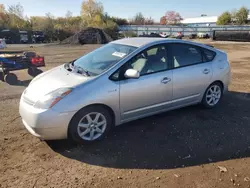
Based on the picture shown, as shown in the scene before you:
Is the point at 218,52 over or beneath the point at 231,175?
over

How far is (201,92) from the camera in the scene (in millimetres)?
5047

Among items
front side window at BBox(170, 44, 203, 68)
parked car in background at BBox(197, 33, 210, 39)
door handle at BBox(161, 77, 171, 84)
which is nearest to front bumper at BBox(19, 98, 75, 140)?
door handle at BBox(161, 77, 171, 84)

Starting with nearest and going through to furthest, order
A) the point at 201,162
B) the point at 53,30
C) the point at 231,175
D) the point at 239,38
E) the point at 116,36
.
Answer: the point at 231,175, the point at 201,162, the point at 239,38, the point at 53,30, the point at 116,36

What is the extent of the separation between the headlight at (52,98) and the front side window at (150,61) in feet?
3.73

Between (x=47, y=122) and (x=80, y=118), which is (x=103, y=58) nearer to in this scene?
(x=80, y=118)

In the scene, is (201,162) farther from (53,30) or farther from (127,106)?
(53,30)

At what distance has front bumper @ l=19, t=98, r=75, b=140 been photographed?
3.43 meters

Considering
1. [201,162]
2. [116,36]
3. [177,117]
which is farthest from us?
[116,36]

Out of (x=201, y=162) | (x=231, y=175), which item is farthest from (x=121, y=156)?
(x=231, y=175)

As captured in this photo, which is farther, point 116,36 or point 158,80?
point 116,36

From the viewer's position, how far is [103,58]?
4.45m

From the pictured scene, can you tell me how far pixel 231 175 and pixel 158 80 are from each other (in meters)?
1.90

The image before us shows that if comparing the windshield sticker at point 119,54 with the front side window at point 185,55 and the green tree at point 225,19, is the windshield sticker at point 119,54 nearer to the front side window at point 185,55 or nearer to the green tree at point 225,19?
the front side window at point 185,55

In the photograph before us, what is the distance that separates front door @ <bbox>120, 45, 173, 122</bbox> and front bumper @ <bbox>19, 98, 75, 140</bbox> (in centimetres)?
97
